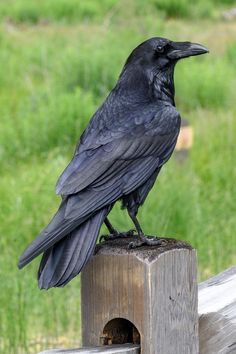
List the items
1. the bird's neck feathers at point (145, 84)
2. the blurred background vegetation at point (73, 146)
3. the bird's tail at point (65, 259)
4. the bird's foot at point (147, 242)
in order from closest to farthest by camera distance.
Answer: the bird's tail at point (65, 259)
the bird's foot at point (147, 242)
the bird's neck feathers at point (145, 84)
the blurred background vegetation at point (73, 146)

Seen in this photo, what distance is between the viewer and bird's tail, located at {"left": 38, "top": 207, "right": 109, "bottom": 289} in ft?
6.12

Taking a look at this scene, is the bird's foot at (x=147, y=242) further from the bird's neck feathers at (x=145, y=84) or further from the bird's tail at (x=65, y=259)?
the bird's neck feathers at (x=145, y=84)

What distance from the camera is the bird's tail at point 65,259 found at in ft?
6.12

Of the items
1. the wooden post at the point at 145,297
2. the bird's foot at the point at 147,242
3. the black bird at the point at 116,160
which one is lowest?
the wooden post at the point at 145,297

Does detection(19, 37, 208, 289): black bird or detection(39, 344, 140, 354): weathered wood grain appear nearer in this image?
detection(39, 344, 140, 354): weathered wood grain

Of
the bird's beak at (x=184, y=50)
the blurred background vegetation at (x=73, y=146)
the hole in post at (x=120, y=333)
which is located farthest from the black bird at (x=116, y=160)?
the blurred background vegetation at (x=73, y=146)

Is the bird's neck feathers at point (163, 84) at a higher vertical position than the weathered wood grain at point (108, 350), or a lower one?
higher

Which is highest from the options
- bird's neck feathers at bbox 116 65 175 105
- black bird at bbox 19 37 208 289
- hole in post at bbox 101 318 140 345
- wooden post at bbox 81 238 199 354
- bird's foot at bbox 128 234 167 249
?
bird's neck feathers at bbox 116 65 175 105

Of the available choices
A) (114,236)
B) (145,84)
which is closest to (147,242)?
(114,236)

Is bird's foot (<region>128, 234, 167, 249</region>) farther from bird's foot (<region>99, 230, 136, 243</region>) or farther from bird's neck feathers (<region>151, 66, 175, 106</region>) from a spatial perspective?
bird's neck feathers (<region>151, 66, 175, 106</region>)

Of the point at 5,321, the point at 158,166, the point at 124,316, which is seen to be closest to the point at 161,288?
the point at 124,316

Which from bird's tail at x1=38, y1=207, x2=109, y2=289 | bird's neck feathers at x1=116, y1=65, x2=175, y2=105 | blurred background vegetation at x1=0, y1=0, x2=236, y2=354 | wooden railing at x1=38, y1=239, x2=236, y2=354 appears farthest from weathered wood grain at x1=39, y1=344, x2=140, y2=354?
blurred background vegetation at x1=0, y1=0, x2=236, y2=354

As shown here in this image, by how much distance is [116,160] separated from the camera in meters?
2.16

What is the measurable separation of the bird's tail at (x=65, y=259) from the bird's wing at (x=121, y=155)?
0.43ft
